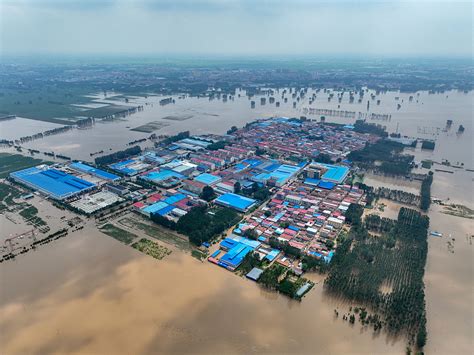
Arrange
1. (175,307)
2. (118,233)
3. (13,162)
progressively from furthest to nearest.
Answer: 1. (13,162)
2. (118,233)
3. (175,307)

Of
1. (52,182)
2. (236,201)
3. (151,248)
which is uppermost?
(52,182)

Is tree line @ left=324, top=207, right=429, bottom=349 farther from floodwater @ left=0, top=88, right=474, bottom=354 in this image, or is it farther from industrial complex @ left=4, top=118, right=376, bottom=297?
industrial complex @ left=4, top=118, right=376, bottom=297

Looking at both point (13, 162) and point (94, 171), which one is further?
point (13, 162)

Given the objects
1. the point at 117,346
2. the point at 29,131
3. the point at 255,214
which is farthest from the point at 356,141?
the point at 29,131

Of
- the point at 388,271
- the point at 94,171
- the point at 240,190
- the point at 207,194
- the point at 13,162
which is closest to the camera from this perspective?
the point at 388,271

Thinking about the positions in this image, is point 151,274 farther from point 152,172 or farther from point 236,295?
point 152,172

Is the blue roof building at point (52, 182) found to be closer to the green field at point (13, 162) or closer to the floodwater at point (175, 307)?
the green field at point (13, 162)

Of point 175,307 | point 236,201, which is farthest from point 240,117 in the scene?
point 175,307

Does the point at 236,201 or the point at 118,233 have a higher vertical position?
the point at 236,201

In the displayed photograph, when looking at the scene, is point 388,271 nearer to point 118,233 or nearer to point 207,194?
point 207,194
